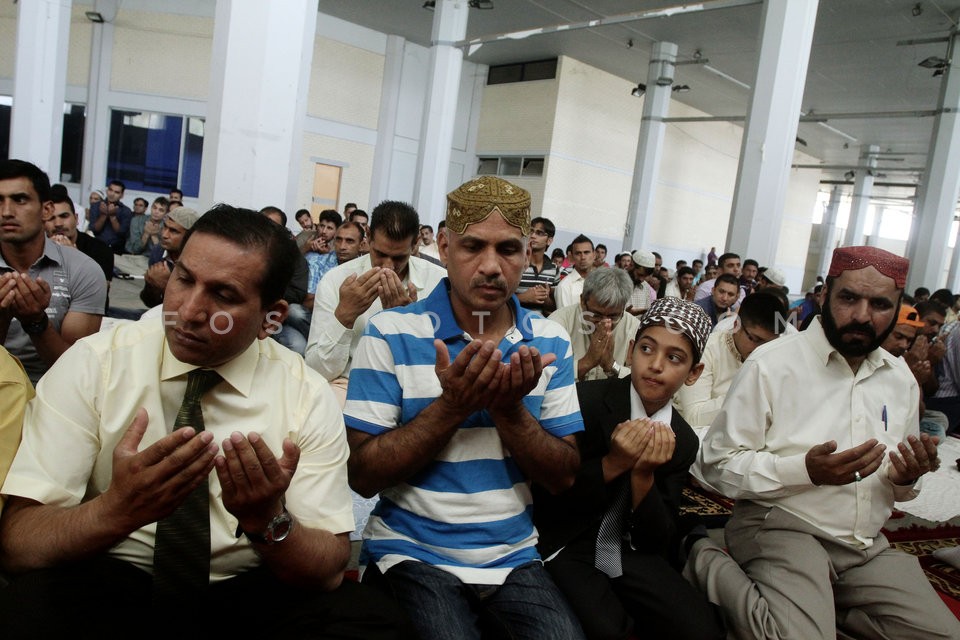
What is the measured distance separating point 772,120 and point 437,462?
627 cm

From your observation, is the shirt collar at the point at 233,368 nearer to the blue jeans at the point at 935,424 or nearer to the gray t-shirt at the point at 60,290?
the gray t-shirt at the point at 60,290

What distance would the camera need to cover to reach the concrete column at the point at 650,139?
1350 cm

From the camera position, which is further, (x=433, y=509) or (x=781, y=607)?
(x=781, y=607)

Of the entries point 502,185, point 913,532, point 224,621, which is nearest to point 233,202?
point 502,185

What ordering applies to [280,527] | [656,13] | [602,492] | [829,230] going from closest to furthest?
[280,527], [602,492], [656,13], [829,230]

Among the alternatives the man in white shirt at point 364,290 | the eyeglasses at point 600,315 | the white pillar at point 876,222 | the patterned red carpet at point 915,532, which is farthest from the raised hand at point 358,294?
the white pillar at point 876,222

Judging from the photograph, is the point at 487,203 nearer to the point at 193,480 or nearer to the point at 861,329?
the point at 193,480

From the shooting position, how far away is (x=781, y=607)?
217 centimetres

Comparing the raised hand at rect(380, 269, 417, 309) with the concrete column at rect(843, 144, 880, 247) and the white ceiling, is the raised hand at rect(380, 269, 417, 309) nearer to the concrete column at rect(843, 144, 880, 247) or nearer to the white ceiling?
the white ceiling

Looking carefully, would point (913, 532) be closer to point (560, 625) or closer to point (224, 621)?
point (560, 625)

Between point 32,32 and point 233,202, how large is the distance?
635 cm

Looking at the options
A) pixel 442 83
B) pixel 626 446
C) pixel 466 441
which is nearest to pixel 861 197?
pixel 442 83

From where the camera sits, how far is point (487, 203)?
1.83 m

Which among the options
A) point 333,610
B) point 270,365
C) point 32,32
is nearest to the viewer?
point 333,610
